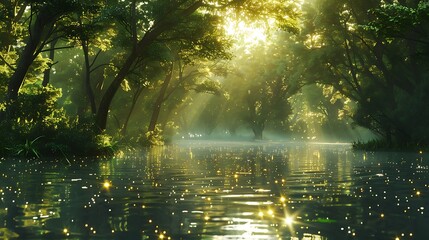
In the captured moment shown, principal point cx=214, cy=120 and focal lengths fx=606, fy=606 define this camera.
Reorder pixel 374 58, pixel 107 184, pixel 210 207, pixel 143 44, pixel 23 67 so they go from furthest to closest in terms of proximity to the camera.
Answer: pixel 374 58 → pixel 143 44 → pixel 23 67 → pixel 107 184 → pixel 210 207

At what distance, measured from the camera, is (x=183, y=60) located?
4566cm

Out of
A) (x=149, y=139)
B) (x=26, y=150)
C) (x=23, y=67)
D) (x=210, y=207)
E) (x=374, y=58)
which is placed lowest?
(x=210, y=207)

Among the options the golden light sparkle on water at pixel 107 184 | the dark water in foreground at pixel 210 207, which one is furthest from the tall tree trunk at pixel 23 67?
the golden light sparkle on water at pixel 107 184

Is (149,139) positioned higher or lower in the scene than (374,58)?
lower

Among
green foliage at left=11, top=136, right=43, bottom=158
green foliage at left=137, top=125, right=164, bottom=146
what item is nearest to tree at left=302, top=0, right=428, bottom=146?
green foliage at left=137, top=125, right=164, bottom=146

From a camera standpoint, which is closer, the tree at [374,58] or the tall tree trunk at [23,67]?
the tall tree trunk at [23,67]

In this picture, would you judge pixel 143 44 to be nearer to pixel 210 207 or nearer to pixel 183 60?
pixel 183 60

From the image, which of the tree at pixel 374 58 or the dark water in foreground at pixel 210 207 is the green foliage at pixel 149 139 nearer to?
the tree at pixel 374 58

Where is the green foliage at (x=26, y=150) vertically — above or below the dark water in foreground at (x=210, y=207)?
above

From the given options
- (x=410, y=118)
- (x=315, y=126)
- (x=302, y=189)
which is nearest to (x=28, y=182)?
Answer: (x=302, y=189)

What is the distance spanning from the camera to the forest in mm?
32562

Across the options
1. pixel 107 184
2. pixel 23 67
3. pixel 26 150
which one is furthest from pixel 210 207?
pixel 23 67

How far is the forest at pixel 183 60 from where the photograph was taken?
32.6m

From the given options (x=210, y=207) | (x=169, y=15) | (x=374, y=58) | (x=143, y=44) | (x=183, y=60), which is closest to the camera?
(x=210, y=207)
